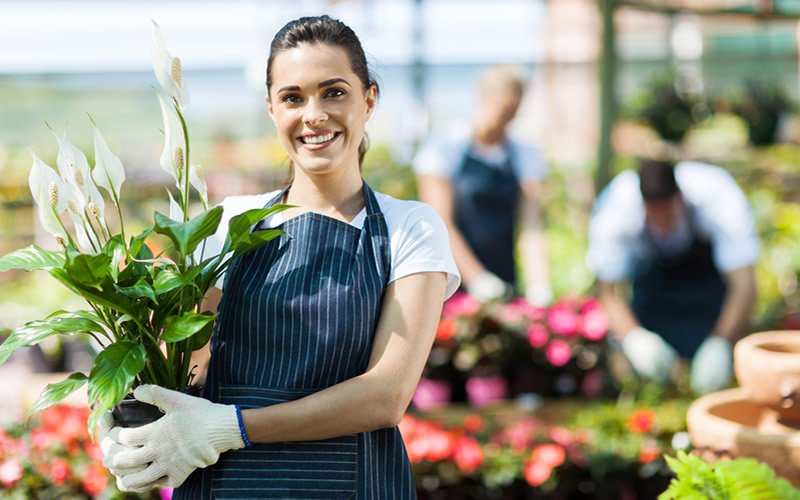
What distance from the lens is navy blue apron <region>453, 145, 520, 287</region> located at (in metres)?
4.03

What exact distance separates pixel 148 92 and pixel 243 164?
101cm

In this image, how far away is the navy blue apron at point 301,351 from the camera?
4.72 ft

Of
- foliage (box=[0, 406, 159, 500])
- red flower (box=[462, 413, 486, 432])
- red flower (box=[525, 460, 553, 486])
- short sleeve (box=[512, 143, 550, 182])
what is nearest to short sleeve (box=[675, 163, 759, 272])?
short sleeve (box=[512, 143, 550, 182])

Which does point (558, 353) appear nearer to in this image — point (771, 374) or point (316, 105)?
point (771, 374)

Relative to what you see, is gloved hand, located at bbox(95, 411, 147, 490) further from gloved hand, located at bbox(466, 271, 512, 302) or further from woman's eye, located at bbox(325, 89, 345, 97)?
gloved hand, located at bbox(466, 271, 512, 302)

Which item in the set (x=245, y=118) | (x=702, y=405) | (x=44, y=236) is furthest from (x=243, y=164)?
(x=702, y=405)

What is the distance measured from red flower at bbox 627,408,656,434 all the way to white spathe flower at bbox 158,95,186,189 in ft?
6.35

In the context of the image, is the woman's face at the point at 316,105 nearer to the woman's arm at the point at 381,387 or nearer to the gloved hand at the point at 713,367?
the woman's arm at the point at 381,387

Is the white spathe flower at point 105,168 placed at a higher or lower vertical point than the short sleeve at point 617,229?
higher

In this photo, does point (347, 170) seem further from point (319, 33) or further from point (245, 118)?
point (245, 118)

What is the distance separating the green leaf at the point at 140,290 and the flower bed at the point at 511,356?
2.14 metres

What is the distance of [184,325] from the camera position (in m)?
1.36

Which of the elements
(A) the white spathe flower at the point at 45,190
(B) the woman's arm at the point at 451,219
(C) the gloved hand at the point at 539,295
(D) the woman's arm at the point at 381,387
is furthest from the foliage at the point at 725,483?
(B) the woman's arm at the point at 451,219

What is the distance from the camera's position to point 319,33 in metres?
1.49
